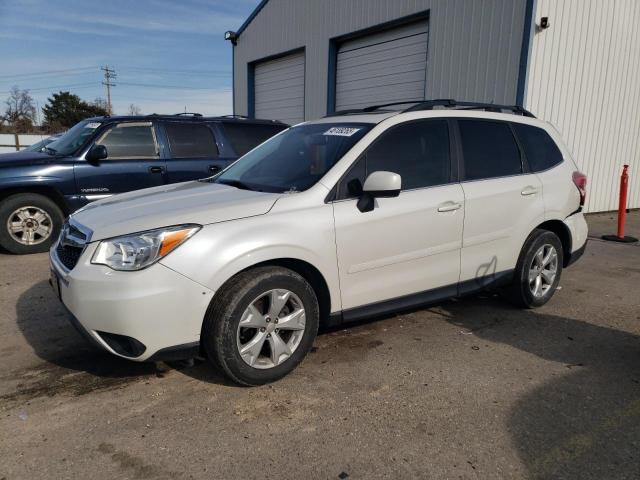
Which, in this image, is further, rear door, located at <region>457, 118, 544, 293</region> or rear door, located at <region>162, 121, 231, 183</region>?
rear door, located at <region>162, 121, 231, 183</region>

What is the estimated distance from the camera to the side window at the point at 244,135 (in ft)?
24.1

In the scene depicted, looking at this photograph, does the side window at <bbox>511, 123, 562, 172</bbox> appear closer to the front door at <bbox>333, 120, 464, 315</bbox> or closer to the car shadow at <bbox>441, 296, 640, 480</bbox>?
the front door at <bbox>333, 120, 464, 315</bbox>

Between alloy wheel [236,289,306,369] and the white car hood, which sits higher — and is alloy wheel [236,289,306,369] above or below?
below

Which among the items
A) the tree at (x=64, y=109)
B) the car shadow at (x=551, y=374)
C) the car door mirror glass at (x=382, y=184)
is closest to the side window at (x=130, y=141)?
the car shadow at (x=551, y=374)

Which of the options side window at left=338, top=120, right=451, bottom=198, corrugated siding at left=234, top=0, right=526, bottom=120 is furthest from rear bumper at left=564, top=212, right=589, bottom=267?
corrugated siding at left=234, top=0, right=526, bottom=120

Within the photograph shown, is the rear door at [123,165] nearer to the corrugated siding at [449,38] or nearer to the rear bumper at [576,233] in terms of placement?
the rear bumper at [576,233]

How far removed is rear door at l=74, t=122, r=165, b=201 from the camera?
256 inches

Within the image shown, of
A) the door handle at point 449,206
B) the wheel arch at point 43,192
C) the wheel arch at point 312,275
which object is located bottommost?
the wheel arch at point 312,275

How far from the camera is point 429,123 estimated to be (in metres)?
3.85

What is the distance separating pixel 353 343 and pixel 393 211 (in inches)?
42.5

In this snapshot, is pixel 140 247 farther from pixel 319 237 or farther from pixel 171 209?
pixel 319 237

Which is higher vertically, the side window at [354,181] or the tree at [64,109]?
the tree at [64,109]

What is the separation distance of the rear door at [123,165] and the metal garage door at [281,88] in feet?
27.4

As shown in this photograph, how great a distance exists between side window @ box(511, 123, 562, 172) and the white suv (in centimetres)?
1
